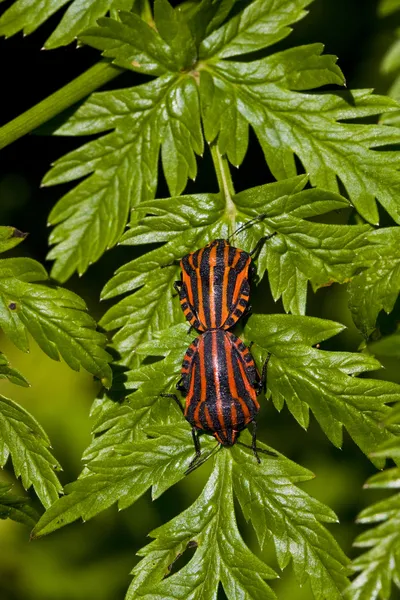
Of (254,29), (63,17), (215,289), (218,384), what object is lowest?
(218,384)

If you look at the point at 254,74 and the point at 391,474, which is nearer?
the point at 391,474

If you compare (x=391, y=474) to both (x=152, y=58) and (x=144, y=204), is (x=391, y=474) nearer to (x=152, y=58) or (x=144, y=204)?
(x=144, y=204)

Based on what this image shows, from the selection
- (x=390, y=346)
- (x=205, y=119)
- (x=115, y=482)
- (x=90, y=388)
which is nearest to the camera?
(x=390, y=346)

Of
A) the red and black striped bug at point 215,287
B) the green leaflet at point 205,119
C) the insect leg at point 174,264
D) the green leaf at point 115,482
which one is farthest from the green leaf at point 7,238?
the green leaf at point 115,482

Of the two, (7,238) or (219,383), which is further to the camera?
(219,383)

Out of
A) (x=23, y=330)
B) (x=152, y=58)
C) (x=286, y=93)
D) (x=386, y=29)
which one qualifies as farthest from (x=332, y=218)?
(x=23, y=330)

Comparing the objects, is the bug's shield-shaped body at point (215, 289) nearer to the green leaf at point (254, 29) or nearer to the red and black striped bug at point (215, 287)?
the red and black striped bug at point (215, 287)

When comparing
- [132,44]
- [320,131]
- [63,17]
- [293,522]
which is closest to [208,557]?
[293,522]

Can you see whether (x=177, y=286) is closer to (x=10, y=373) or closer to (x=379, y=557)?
(x=10, y=373)
